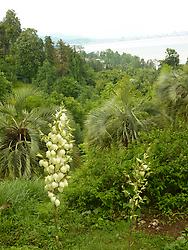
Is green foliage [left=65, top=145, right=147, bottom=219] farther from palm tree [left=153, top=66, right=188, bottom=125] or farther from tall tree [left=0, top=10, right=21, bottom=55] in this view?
tall tree [left=0, top=10, right=21, bottom=55]

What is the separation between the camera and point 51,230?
19.2 ft

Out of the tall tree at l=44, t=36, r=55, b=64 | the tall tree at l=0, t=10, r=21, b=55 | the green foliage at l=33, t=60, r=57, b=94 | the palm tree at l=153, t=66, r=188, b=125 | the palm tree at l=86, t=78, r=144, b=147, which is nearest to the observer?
the palm tree at l=86, t=78, r=144, b=147

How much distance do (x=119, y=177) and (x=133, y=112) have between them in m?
4.17

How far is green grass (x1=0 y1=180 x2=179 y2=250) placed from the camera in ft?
17.9

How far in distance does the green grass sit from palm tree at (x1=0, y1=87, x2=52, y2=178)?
2.06m

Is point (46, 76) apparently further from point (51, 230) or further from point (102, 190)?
point (51, 230)

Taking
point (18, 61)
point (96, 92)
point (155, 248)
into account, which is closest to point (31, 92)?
point (155, 248)

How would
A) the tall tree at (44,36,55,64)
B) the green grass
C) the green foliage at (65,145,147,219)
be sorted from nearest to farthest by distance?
the green grass
the green foliage at (65,145,147,219)
the tall tree at (44,36,55,64)

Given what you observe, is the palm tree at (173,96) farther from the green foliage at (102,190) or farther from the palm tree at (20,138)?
the green foliage at (102,190)

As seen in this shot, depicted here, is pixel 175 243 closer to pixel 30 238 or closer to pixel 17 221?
pixel 30 238

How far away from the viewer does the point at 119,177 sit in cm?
660

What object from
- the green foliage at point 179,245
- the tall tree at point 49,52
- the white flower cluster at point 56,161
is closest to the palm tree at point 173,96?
the green foliage at point 179,245

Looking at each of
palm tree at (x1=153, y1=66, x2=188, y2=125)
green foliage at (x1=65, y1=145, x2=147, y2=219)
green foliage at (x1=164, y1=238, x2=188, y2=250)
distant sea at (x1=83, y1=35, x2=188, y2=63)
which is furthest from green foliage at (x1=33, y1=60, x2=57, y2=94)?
green foliage at (x1=164, y1=238, x2=188, y2=250)

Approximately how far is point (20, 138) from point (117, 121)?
7.86 feet
